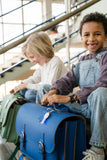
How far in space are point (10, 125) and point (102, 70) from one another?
2.75 ft

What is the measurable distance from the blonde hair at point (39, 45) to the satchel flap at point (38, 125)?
0.60 m

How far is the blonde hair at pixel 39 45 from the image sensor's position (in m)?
1.72

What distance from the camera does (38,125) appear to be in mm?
1078

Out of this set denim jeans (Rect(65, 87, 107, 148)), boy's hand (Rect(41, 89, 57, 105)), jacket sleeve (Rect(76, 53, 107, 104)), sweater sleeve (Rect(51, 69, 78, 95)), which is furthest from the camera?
sweater sleeve (Rect(51, 69, 78, 95))

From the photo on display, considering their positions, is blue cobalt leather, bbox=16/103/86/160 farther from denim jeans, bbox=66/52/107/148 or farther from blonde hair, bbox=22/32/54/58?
blonde hair, bbox=22/32/54/58

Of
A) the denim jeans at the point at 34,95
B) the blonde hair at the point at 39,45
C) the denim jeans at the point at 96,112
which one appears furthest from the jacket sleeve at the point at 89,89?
the blonde hair at the point at 39,45

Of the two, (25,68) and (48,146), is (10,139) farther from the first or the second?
(25,68)

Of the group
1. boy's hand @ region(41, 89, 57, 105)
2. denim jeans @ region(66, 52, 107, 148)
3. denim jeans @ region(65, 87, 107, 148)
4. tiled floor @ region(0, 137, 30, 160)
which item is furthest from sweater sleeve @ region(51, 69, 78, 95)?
tiled floor @ region(0, 137, 30, 160)

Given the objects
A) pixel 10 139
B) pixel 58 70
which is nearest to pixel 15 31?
pixel 58 70

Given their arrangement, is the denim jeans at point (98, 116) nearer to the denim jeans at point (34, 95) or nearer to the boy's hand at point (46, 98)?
the boy's hand at point (46, 98)

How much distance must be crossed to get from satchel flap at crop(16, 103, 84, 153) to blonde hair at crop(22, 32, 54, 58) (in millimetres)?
603

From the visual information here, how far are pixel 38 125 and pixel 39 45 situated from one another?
0.88 metres

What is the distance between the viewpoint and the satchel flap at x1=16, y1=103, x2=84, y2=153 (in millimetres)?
957

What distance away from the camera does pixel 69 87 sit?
1.41 m
